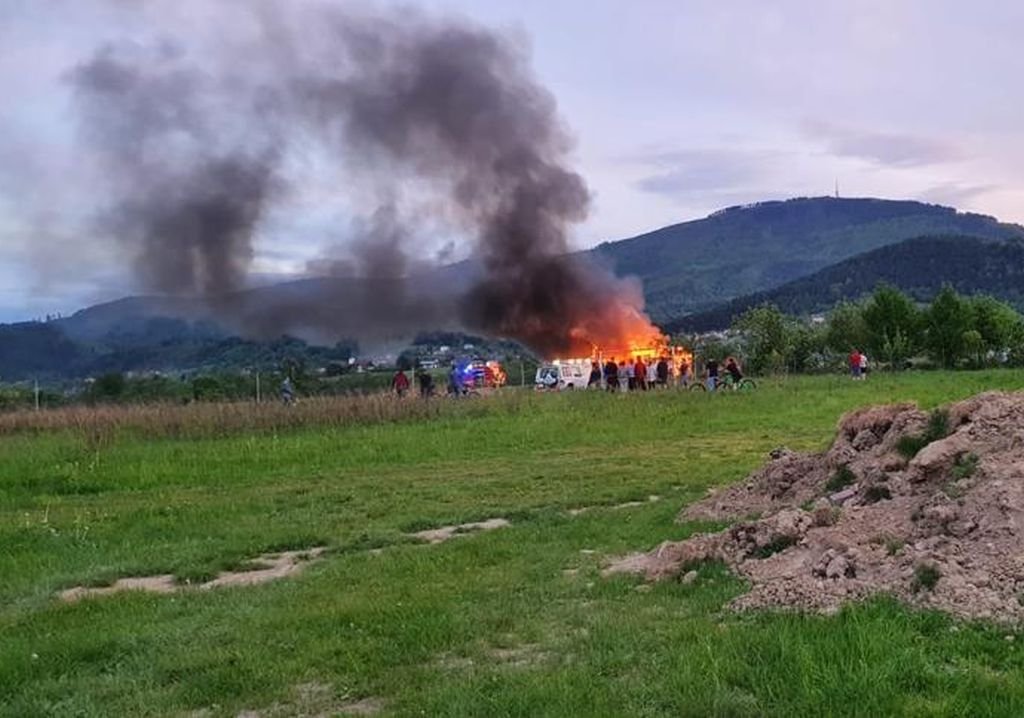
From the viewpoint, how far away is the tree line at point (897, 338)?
6281 centimetres

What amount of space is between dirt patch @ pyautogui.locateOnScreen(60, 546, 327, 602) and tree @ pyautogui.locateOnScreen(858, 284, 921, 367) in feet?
192

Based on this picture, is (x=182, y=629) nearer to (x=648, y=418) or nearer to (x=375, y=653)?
(x=375, y=653)

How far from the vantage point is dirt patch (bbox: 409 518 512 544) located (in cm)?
1159

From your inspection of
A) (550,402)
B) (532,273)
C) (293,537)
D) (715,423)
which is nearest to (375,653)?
(293,537)

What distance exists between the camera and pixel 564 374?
5381 cm

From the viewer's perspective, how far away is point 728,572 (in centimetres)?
767

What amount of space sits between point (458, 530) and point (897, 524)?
5.75 metres

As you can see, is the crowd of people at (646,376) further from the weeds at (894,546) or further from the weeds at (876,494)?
the weeds at (894,546)

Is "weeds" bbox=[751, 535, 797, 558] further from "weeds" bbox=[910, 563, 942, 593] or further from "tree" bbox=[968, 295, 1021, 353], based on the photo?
"tree" bbox=[968, 295, 1021, 353]

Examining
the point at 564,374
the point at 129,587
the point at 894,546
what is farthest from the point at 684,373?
the point at 894,546

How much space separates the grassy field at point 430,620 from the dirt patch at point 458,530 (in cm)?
28

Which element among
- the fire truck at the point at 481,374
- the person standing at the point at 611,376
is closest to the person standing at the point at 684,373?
the person standing at the point at 611,376

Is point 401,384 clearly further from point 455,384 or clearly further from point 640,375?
point 640,375

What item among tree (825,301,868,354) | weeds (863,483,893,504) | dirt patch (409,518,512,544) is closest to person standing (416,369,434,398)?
dirt patch (409,518,512,544)
